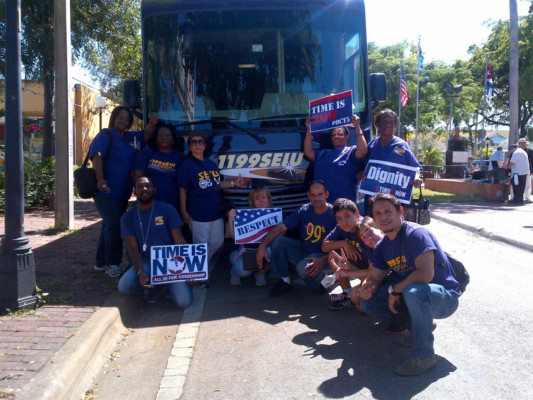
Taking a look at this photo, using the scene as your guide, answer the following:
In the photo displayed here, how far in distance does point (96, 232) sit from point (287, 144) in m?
5.21

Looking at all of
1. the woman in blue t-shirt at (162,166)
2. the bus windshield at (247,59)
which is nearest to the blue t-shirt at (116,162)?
the woman in blue t-shirt at (162,166)

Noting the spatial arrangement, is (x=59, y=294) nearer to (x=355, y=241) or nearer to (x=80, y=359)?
(x=80, y=359)

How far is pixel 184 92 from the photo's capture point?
6.79 metres

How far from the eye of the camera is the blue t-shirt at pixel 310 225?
5777 millimetres

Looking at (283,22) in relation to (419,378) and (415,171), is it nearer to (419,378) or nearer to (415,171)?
(415,171)

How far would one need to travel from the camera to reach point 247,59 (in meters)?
6.87

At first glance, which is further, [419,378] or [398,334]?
[398,334]

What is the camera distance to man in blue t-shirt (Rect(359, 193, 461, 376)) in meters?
3.97

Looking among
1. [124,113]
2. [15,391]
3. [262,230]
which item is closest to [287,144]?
[262,230]

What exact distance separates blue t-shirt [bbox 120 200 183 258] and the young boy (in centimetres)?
167

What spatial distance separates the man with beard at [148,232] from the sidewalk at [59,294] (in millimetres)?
457

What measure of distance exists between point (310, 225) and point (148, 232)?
1.72 metres

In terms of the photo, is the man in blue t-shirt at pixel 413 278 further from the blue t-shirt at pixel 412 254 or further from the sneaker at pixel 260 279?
the sneaker at pixel 260 279

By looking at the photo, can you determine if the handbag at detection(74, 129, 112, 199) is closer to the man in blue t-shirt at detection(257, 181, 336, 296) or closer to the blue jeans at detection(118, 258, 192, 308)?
the blue jeans at detection(118, 258, 192, 308)
